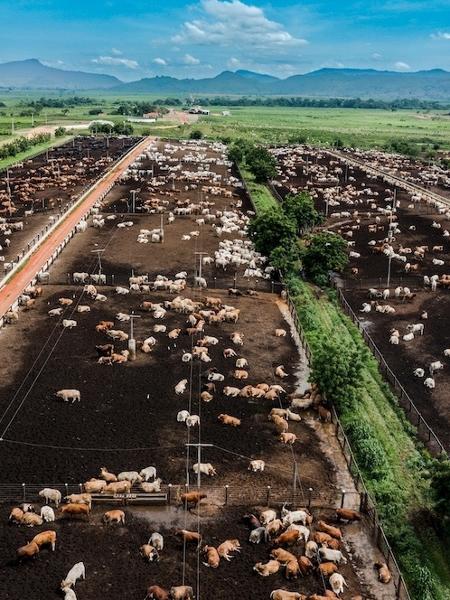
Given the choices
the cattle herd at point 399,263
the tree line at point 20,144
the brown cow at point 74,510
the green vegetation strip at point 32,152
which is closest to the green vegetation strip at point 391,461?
the cattle herd at point 399,263

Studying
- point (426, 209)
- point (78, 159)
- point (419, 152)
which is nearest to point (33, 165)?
point (78, 159)

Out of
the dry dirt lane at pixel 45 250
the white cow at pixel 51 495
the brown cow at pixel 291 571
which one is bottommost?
the brown cow at pixel 291 571

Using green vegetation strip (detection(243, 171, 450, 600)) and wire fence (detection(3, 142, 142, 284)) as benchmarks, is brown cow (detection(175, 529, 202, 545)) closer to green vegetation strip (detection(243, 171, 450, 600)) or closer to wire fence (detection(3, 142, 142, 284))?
green vegetation strip (detection(243, 171, 450, 600))

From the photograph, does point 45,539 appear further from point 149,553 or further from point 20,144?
point 20,144

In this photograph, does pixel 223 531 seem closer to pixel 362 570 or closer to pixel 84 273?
pixel 362 570

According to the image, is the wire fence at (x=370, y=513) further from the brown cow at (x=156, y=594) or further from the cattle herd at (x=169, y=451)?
the brown cow at (x=156, y=594)

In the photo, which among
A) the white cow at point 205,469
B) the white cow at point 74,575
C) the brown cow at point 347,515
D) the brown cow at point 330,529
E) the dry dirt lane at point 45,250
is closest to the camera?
the white cow at point 74,575
